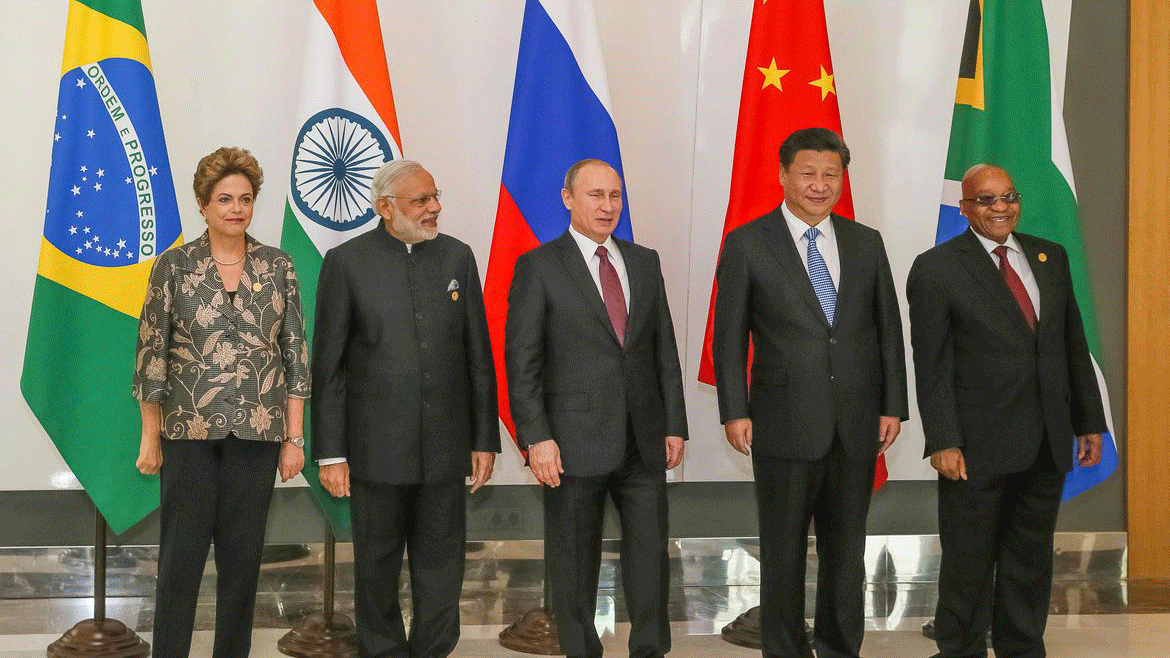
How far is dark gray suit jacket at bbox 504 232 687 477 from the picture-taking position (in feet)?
10.8

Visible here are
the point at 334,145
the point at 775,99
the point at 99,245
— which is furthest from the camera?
the point at 775,99

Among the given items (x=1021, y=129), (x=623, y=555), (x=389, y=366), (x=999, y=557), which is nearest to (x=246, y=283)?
(x=389, y=366)

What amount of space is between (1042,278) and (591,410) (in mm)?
1474

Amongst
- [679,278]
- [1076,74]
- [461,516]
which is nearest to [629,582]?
[461,516]

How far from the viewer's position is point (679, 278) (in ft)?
16.2

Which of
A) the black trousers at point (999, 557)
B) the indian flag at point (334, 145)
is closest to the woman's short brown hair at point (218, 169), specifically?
the indian flag at point (334, 145)

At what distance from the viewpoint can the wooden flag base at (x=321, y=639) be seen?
12.8 feet

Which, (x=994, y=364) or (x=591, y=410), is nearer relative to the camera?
(x=591, y=410)

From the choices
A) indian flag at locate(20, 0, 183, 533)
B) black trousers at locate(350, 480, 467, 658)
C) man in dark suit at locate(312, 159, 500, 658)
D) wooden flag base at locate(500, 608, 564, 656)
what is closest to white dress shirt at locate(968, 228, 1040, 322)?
man in dark suit at locate(312, 159, 500, 658)

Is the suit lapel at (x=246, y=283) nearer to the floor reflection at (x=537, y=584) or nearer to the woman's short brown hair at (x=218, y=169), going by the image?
the woman's short brown hair at (x=218, y=169)

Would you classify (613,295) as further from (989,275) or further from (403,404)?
(989,275)

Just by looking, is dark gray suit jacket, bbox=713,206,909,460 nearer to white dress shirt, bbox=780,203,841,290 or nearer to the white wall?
white dress shirt, bbox=780,203,841,290

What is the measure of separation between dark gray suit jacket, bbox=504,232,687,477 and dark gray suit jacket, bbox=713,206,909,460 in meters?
0.24

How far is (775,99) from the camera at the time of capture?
14.0 ft
